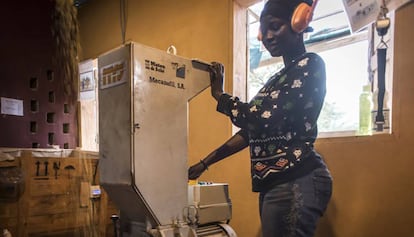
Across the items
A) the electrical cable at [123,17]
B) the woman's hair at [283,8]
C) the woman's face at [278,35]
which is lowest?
the woman's face at [278,35]

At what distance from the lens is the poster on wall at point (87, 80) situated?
4035 mm

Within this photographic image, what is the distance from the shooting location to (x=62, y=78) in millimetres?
3617

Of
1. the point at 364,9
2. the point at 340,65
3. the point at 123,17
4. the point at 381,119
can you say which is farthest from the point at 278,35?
the point at 123,17

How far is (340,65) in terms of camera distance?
2.39 m

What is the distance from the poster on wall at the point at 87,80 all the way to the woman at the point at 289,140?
280 centimetres

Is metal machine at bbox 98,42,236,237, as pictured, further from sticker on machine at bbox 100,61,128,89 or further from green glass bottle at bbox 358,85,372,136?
green glass bottle at bbox 358,85,372,136

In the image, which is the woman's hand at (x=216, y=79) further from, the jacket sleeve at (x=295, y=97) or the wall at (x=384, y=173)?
the wall at (x=384, y=173)

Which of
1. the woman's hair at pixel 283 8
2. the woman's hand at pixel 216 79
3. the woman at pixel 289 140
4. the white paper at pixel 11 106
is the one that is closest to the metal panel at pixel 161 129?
the woman's hand at pixel 216 79

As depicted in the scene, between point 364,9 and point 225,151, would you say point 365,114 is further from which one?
point 225,151

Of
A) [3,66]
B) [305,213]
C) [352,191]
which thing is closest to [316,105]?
[305,213]

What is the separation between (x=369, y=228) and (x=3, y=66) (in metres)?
3.09

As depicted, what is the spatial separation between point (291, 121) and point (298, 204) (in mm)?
354

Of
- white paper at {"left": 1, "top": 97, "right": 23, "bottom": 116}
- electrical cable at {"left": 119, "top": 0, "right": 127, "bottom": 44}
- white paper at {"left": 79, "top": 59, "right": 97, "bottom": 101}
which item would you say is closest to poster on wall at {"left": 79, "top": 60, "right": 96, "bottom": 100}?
white paper at {"left": 79, "top": 59, "right": 97, "bottom": 101}

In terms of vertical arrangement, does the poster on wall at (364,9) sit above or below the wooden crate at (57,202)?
above
